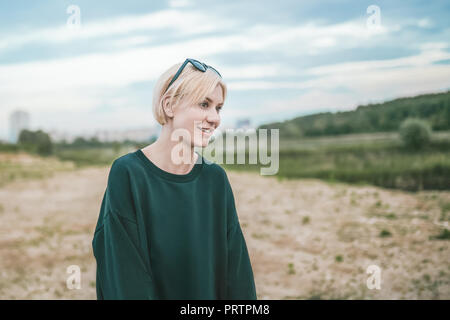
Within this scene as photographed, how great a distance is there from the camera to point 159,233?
5.24 feet

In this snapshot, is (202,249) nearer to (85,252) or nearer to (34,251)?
(85,252)

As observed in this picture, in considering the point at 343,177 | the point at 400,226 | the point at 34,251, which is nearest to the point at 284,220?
the point at 400,226

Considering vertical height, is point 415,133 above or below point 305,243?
above

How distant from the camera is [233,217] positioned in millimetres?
1791

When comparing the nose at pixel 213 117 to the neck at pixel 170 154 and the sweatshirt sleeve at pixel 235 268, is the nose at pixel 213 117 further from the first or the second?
the sweatshirt sleeve at pixel 235 268

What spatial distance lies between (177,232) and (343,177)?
10619 mm

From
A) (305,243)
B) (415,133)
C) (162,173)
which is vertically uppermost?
(415,133)

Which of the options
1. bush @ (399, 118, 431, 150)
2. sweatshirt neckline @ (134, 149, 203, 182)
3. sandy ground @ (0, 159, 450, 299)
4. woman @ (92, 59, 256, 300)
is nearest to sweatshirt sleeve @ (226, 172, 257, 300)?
woman @ (92, 59, 256, 300)

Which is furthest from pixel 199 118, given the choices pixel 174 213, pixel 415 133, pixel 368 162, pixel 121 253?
pixel 368 162

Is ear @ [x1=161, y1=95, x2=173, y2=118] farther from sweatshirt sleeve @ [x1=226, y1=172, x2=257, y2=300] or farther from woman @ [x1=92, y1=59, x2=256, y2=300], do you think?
sweatshirt sleeve @ [x1=226, y1=172, x2=257, y2=300]

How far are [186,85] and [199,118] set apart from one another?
14 centimetres

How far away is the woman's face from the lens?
1.66 meters

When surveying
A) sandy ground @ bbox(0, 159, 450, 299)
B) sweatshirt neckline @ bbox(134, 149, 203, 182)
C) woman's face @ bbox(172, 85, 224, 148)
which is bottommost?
sandy ground @ bbox(0, 159, 450, 299)

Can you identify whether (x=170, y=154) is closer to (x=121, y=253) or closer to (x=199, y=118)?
(x=199, y=118)
